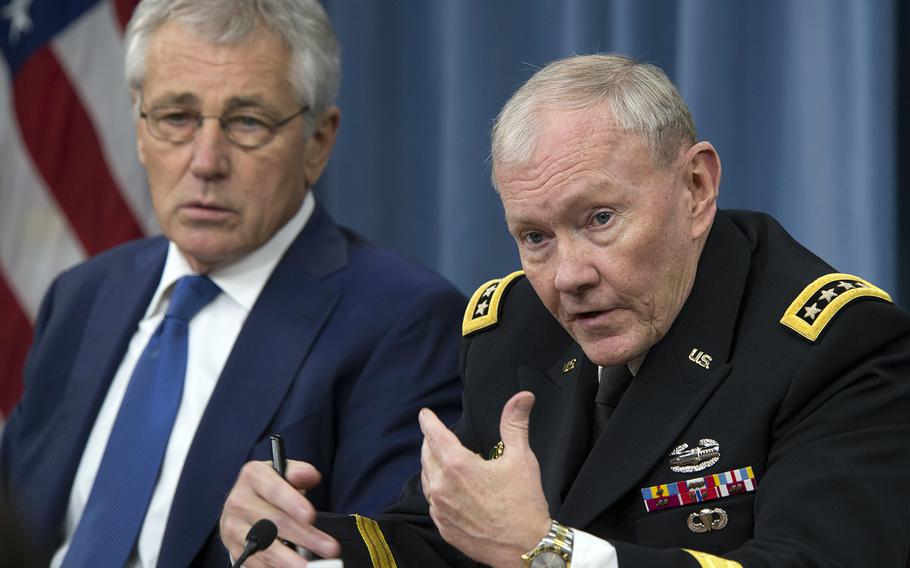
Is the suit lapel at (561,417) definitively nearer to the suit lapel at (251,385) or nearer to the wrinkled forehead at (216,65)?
the suit lapel at (251,385)

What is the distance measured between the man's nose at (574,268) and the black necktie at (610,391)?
21 centimetres

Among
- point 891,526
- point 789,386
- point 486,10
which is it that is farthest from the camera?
point 486,10

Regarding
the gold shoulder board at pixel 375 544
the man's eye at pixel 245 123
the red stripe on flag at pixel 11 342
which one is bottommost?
the red stripe on flag at pixel 11 342

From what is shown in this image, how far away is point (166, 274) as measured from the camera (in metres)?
2.88

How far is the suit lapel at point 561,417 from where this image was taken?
1992 mm

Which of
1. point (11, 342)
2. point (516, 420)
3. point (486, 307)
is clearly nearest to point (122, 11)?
point (11, 342)

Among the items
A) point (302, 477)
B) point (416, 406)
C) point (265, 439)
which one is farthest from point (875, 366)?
point (265, 439)

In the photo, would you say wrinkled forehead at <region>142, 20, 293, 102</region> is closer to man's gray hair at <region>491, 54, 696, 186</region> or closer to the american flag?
man's gray hair at <region>491, 54, 696, 186</region>

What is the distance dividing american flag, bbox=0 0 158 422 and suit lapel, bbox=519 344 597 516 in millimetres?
2188

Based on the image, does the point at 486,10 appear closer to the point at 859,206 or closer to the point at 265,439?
the point at 859,206

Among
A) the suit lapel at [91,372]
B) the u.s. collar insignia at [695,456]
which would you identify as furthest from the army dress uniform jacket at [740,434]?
the suit lapel at [91,372]

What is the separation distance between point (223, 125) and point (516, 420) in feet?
4.27

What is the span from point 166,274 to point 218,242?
0.66 feet

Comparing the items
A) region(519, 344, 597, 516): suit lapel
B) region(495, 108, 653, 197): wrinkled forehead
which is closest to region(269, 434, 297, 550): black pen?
Answer: region(519, 344, 597, 516): suit lapel
